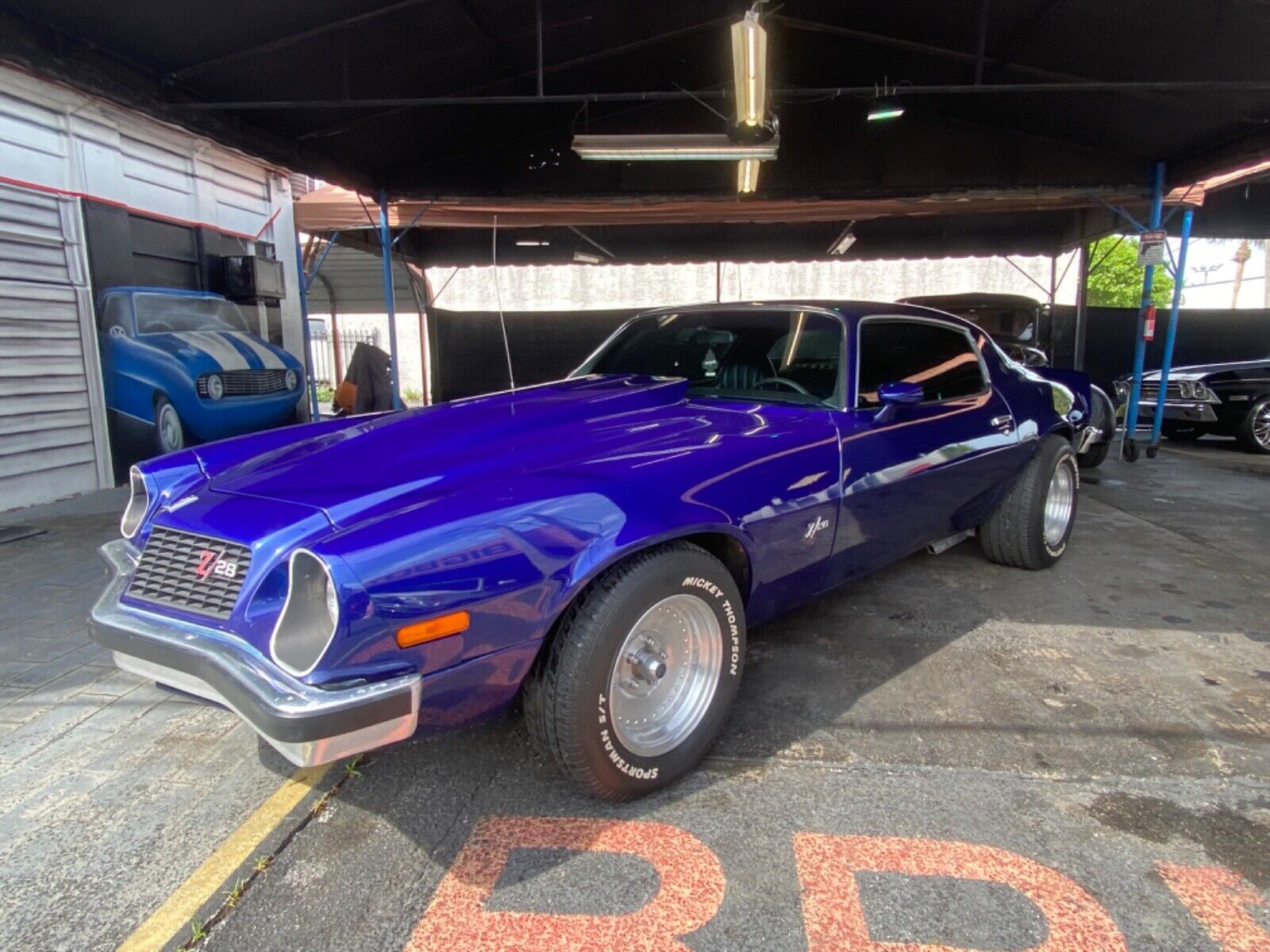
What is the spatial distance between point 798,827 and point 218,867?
1.62 m

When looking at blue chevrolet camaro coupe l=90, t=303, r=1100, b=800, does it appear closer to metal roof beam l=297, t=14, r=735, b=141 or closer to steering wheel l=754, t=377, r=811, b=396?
steering wheel l=754, t=377, r=811, b=396

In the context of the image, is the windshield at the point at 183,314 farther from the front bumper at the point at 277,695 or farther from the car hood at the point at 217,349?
the front bumper at the point at 277,695

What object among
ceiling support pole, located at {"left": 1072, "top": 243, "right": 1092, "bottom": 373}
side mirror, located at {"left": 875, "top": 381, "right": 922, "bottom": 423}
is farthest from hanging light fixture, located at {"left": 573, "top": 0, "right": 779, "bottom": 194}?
ceiling support pole, located at {"left": 1072, "top": 243, "right": 1092, "bottom": 373}

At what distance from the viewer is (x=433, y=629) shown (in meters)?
1.86

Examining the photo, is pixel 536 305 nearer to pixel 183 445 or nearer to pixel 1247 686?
pixel 183 445

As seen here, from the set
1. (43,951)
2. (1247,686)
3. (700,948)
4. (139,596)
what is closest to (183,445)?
(139,596)

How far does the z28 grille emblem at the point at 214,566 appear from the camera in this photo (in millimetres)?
2006

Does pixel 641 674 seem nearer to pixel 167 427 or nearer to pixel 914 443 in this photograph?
pixel 914 443

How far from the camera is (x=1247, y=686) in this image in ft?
10.2

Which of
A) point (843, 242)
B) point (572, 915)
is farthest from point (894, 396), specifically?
point (843, 242)

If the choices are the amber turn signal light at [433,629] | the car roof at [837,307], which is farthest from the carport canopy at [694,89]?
the amber turn signal light at [433,629]

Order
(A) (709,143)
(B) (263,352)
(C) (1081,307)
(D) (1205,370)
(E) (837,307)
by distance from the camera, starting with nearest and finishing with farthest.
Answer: (E) (837,307)
(A) (709,143)
(B) (263,352)
(D) (1205,370)
(C) (1081,307)

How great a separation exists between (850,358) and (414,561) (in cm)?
211

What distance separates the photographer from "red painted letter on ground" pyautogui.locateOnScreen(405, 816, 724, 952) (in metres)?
1.83
